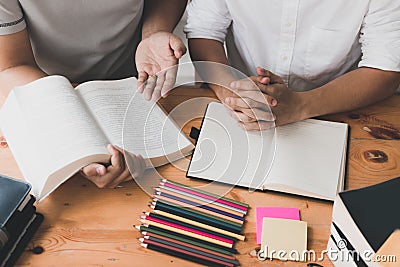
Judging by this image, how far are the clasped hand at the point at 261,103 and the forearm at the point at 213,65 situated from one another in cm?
3

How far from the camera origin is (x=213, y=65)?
1.14m

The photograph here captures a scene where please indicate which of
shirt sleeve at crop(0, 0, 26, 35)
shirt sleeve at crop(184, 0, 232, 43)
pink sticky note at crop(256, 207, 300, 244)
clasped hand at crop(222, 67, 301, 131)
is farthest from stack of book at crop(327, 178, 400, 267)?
shirt sleeve at crop(0, 0, 26, 35)

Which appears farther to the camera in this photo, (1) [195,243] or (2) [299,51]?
(2) [299,51]

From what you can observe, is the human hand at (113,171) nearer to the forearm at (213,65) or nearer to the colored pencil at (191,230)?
the colored pencil at (191,230)

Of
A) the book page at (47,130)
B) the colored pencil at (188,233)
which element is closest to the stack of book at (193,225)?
the colored pencil at (188,233)

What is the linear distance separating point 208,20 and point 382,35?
1.21ft

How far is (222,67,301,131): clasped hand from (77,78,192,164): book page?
119 millimetres

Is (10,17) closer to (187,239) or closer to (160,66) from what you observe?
(160,66)

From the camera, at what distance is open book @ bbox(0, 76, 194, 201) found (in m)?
0.92

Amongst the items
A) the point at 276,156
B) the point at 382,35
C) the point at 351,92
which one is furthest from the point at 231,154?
the point at 382,35

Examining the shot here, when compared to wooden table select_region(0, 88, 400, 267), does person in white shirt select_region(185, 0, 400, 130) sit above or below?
above

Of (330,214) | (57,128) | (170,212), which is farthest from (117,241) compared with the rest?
(330,214)

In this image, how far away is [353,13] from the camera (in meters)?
1.12

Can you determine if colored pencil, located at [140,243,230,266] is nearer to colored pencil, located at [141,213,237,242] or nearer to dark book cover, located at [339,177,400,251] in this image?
colored pencil, located at [141,213,237,242]
